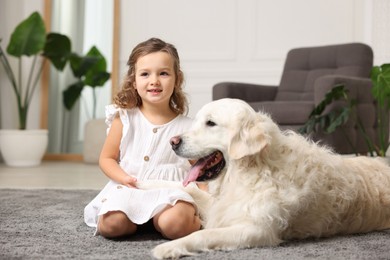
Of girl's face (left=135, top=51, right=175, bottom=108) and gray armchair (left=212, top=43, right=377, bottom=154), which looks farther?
gray armchair (left=212, top=43, right=377, bottom=154)

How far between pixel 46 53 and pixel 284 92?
2707mm

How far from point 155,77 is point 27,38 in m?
4.09

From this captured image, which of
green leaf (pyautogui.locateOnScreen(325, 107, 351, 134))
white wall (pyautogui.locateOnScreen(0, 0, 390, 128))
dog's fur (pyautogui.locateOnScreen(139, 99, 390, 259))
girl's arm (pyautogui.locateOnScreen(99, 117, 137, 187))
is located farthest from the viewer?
white wall (pyautogui.locateOnScreen(0, 0, 390, 128))

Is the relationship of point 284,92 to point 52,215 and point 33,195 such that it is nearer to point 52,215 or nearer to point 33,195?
point 33,195

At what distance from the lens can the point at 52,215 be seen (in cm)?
247

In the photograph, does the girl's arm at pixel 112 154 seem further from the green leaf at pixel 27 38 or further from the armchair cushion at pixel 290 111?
the green leaf at pixel 27 38

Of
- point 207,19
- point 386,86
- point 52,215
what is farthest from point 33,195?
point 207,19

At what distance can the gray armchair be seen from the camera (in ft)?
14.4

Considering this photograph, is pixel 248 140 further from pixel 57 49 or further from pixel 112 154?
pixel 57 49

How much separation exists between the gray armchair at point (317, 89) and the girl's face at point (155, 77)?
2346mm

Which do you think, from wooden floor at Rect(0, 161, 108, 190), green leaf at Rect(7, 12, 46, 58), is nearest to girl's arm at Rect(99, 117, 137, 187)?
wooden floor at Rect(0, 161, 108, 190)

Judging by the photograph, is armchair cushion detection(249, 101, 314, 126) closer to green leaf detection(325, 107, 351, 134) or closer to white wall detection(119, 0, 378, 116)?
Answer: green leaf detection(325, 107, 351, 134)

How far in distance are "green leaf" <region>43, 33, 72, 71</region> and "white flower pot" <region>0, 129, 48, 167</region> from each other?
88 cm

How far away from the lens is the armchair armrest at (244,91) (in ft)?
15.8
